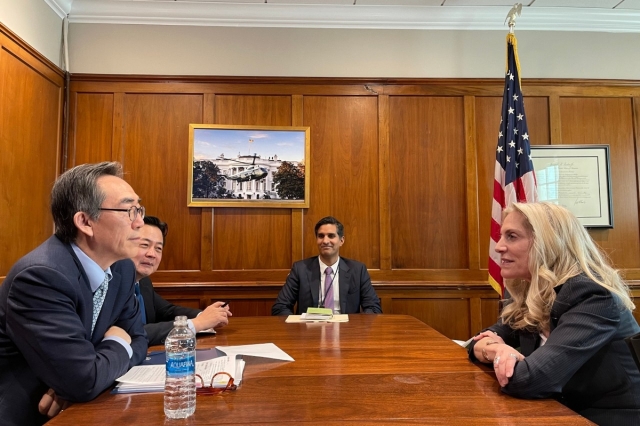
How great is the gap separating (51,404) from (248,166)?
8.43ft

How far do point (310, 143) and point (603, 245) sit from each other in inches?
106

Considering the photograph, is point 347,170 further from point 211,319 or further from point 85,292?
point 85,292

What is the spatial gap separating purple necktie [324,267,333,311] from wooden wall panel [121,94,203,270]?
44.1 inches

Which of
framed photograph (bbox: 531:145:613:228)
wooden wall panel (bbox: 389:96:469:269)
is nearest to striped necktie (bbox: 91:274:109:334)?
wooden wall panel (bbox: 389:96:469:269)

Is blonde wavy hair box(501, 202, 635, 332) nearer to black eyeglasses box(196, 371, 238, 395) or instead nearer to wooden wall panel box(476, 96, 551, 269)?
black eyeglasses box(196, 371, 238, 395)

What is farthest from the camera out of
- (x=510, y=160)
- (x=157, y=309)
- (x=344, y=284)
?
(x=510, y=160)

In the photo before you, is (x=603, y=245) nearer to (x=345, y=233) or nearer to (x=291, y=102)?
(x=345, y=233)

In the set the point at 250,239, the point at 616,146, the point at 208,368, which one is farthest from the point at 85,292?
the point at 616,146

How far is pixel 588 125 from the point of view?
364 centimetres

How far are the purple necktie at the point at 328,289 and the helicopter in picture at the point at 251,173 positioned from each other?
1011mm

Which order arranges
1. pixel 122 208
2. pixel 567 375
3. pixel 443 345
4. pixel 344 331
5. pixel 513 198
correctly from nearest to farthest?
pixel 567 375, pixel 122 208, pixel 443 345, pixel 344 331, pixel 513 198

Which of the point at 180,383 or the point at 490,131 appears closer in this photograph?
the point at 180,383

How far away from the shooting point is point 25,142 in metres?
2.93

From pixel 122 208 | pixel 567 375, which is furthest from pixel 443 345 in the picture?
pixel 122 208
